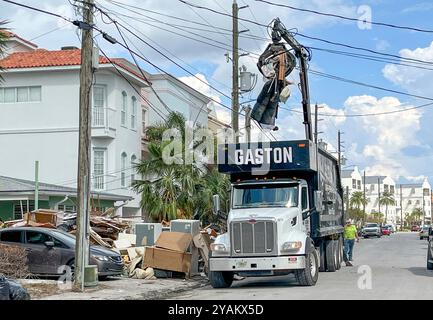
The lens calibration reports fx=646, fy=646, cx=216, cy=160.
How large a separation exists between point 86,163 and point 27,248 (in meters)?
3.90

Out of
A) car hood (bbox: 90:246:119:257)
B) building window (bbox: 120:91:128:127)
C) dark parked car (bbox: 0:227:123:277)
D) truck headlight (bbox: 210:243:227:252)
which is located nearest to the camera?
truck headlight (bbox: 210:243:227:252)

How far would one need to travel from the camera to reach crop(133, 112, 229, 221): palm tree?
92.1 ft

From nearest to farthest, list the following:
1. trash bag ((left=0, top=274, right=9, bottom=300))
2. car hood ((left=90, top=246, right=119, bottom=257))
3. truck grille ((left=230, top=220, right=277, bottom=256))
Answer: trash bag ((left=0, top=274, right=9, bottom=300))
truck grille ((left=230, top=220, right=277, bottom=256))
car hood ((left=90, top=246, right=119, bottom=257))

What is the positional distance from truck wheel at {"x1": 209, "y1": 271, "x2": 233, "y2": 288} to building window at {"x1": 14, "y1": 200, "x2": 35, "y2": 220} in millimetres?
15094

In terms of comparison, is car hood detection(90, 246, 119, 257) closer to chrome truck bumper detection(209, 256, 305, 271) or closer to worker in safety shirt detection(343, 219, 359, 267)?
chrome truck bumper detection(209, 256, 305, 271)

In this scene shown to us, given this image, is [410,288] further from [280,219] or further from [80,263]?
[80,263]

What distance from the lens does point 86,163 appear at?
16906 mm

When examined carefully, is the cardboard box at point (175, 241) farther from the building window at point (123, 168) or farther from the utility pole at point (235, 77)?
the building window at point (123, 168)

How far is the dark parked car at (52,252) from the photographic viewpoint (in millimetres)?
18719

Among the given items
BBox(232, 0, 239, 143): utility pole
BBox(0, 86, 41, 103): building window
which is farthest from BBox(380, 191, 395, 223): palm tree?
BBox(232, 0, 239, 143): utility pole

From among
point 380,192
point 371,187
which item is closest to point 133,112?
point 380,192

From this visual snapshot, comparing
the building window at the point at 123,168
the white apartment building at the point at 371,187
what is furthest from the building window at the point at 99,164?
the white apartment building at the point at 371,187

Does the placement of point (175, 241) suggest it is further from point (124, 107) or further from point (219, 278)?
point (124, 107)
